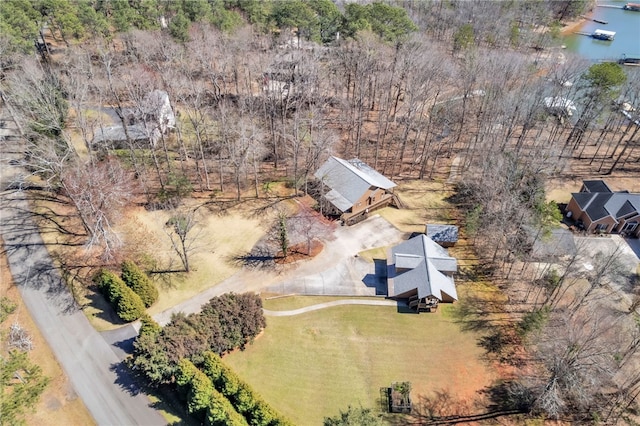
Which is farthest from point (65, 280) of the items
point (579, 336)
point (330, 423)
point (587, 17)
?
point (587, 17)

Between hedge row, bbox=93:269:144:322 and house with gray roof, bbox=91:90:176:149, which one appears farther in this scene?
house with gray roof, bbox=91:90:176:149

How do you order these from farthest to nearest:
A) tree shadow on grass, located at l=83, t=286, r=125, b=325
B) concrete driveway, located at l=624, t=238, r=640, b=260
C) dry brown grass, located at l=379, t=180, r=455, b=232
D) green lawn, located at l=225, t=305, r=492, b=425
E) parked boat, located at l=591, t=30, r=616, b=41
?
1. parked boat, located at l=591, t=30, r=616, b=41
2. dry brown grass, located at l=379, t=180, r=455, b=232
3. concrete driveway, located at l=624, t=238, r=640, b=260
4. tree shadow on grass, located at l=83, t=286, r=125, b=325
5. green lawn, located at l=225, t=305, r=492, b=425

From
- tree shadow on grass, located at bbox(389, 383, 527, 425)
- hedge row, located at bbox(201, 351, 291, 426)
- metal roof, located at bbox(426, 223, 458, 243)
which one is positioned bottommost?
tree shadow on grass, located at bbox(389, 383, 527, 425)

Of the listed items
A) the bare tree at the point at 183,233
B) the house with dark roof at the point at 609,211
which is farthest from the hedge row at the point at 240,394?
the house with dark roof at the point at 609,211

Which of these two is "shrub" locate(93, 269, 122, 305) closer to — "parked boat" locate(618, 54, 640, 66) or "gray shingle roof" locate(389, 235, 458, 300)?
"gray shingle roof" locate(389, 235, 458, 300)

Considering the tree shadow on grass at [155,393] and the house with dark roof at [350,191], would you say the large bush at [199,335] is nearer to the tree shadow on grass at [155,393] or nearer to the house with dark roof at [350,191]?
the tree shadow on grass at [155,393]

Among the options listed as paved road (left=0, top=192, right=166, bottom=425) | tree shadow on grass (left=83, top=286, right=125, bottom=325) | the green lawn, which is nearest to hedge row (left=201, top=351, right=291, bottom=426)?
the green lawn

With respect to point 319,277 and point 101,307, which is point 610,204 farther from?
point 101,307
